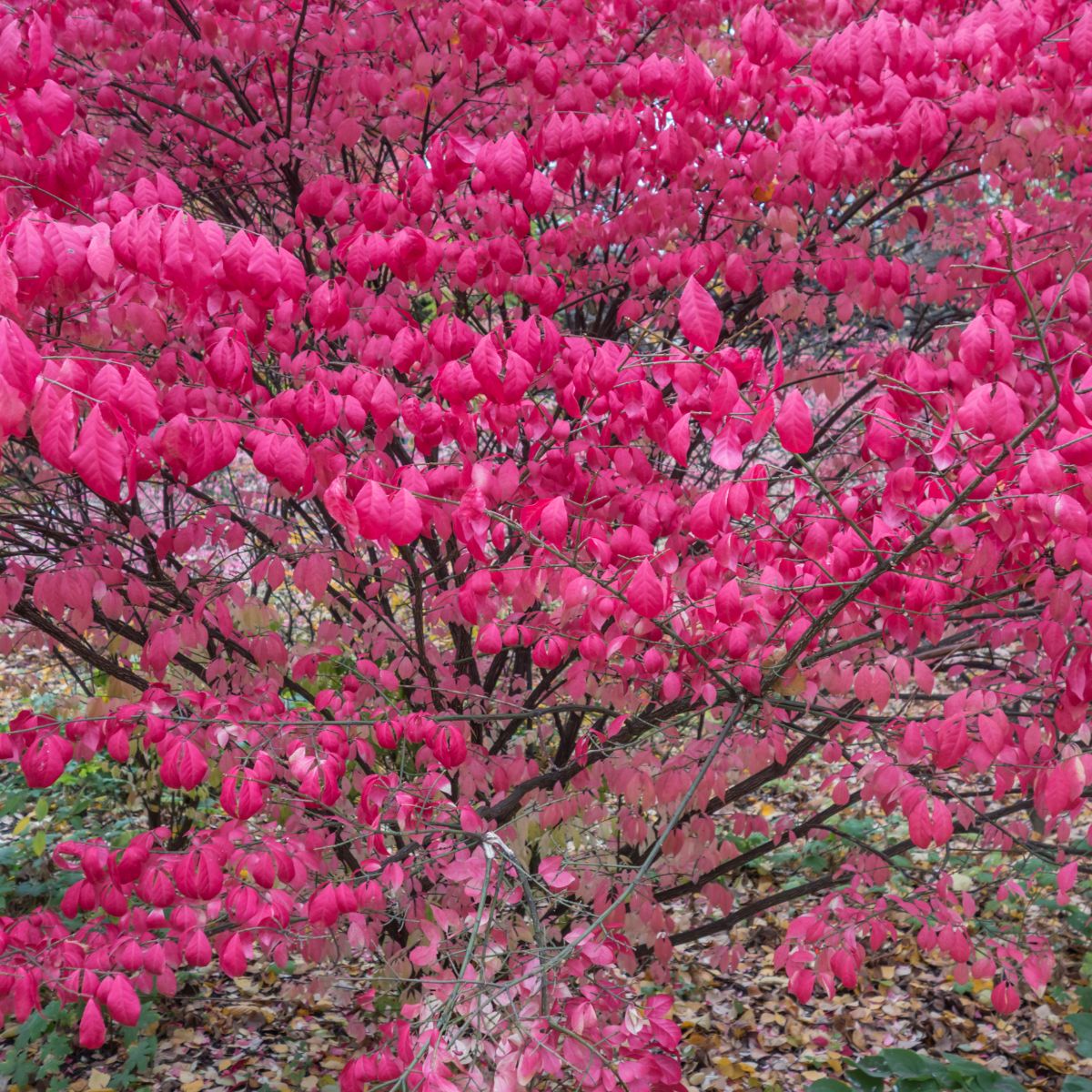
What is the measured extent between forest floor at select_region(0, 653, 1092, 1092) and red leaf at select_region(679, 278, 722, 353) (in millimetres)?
3043

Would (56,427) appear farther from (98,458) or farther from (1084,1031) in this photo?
(1084,1031)

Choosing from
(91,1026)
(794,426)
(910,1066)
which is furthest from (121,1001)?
(910,1066)

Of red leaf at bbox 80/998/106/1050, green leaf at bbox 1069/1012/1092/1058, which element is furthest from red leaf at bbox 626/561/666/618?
green leaf at bbox 1069/1012/1092/1058

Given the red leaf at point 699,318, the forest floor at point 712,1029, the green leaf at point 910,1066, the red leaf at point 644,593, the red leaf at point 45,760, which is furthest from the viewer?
the forest floor at point 712,1029

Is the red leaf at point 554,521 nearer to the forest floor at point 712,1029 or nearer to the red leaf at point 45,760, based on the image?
the red leaf at point 45,760

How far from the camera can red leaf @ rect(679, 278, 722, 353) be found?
6.64 ft

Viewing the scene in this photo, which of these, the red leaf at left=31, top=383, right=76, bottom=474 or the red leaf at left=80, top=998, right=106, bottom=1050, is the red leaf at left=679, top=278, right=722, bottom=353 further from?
the red leaf at left=80, top=998, right=106, bottom=1050

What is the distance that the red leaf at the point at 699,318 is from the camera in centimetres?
203

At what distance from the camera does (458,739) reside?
9.24 feet

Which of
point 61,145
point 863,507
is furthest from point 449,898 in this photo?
point 61,145

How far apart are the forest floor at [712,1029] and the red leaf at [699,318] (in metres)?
3.04

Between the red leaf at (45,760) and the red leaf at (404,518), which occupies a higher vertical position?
the red leaf at (404,518)

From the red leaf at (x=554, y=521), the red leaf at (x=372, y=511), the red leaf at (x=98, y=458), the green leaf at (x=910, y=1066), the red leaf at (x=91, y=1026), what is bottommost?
the red leaf at (x=91, y=1026)

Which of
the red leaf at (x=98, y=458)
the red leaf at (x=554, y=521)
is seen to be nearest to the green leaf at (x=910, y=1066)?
the red leaf at (x=554, y=521)
